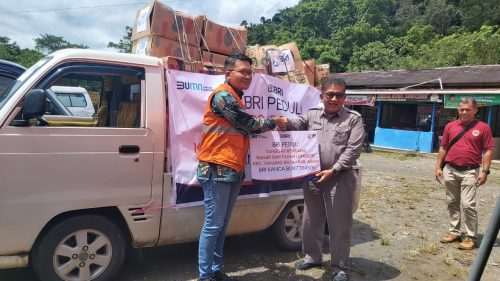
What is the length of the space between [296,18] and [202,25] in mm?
64626

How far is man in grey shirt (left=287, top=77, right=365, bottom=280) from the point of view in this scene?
152 inches

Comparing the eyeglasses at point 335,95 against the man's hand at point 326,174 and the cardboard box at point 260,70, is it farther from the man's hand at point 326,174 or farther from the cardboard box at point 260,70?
the cardboard box at point 260,70

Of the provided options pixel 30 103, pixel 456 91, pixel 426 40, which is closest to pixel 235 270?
pixel 30 103

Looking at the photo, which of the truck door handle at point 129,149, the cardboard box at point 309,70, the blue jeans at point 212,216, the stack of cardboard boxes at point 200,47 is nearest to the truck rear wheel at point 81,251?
the truck door handle at point 129,149

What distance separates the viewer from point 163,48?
13.0 ft

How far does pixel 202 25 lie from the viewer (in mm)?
4250

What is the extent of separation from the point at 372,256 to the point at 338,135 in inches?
70.2

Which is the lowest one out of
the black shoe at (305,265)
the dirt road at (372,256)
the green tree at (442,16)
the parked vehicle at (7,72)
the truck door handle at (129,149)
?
the dirt road at (372,256)

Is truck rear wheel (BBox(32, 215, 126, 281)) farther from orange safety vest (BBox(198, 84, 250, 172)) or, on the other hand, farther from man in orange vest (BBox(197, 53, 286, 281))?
orange safety vest (BBox(198, 84, 250, 172))

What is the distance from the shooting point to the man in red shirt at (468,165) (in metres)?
5.35

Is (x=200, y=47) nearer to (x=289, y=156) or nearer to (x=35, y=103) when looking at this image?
(x=289, y=156)

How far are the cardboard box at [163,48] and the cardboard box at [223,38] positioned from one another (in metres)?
0.15

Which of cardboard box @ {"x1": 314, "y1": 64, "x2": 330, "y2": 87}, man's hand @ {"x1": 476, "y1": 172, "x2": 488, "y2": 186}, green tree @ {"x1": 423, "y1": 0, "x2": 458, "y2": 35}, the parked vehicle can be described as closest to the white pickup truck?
cardboard box @ {"x1": 314, "y1": 64, "x2": 330, "y2": 87}

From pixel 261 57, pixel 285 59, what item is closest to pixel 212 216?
pixel 261 57
